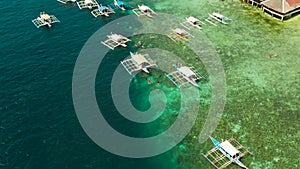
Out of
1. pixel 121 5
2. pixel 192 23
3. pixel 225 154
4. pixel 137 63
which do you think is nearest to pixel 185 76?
pixel 137 63

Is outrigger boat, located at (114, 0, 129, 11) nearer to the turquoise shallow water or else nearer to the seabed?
the turquoise shallow water

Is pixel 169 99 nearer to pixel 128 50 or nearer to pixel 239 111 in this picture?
pixel 239 111

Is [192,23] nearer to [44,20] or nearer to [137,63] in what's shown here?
[137,63]

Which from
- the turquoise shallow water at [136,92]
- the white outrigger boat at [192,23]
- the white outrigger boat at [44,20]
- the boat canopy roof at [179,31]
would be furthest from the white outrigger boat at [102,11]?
the white outrigger boat at [192,23]

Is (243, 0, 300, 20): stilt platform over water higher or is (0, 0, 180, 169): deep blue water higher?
(243, 0, 300, 20): stilt platform over water

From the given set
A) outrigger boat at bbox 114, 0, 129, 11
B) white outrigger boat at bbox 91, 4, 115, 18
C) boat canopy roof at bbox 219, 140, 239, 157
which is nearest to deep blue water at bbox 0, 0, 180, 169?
white outrigger boat at bbox 91, 4, 115, 18

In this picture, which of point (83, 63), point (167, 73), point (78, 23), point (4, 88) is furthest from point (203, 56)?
point (4, 88)
